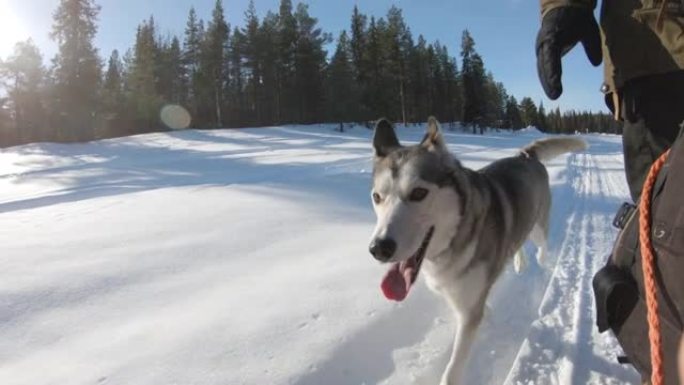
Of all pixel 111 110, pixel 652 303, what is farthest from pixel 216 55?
pixel 652 303

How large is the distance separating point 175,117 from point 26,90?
10.1 m

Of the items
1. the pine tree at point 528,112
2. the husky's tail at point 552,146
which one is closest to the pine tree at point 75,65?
the husky's tail at point 552,146

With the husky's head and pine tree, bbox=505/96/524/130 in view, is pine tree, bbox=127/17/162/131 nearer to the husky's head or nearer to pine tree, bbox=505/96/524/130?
the husky's head

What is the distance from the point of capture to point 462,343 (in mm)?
2629

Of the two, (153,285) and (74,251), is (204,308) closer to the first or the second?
(153,285)

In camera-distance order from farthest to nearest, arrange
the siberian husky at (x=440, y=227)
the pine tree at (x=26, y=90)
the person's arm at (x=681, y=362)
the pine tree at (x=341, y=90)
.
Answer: the pine tree at (x=341, y=90) < the pine tree at (x=26, y=90) < the siberian husky at (x=440, y=227) < the person's arm at (x=681, y=362)

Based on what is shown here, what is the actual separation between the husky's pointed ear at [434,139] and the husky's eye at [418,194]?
38cm

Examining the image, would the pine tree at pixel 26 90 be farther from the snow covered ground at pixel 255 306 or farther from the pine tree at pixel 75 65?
the snow covered ground at pixel 255 306

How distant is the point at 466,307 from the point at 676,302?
1.58m

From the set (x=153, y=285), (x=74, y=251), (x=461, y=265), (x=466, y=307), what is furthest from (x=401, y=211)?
(x=74, y=251)

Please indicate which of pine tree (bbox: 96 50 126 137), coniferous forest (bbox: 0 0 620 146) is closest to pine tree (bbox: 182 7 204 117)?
coniferous forest (bbox: 0 0 620 146)

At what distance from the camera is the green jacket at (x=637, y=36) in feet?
6.20

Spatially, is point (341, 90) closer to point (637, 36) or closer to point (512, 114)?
point (637, 36)

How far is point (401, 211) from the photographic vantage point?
8.13 ft
